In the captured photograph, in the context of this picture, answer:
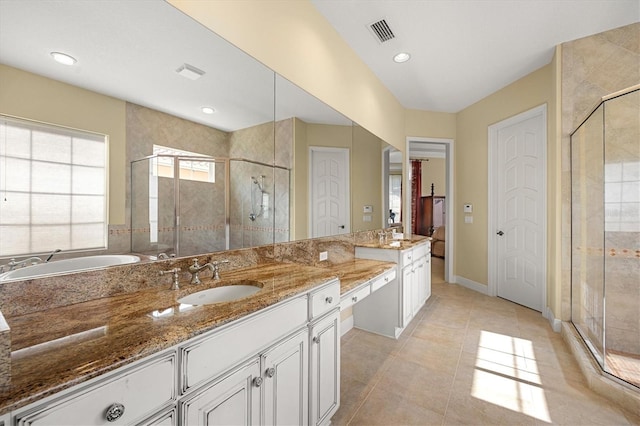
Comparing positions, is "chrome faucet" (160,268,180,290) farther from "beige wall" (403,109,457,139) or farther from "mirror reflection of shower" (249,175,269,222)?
"beige wall" (403,109,457,139)

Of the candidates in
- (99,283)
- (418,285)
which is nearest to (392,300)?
(418,285)

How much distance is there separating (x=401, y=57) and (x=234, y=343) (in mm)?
3121

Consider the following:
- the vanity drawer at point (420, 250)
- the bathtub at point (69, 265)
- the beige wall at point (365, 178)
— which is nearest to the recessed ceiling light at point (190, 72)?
the bathtub at point (69, 265)

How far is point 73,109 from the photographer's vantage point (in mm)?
981

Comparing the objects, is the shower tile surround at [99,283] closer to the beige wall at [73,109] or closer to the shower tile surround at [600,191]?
the beige wall at [73,109]

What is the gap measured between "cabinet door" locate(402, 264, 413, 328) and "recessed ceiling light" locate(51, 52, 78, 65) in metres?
2.59

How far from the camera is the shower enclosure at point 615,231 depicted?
2.19 metres

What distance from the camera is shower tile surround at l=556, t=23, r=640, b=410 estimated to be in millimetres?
2201

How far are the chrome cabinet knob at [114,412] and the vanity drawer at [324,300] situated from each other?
80cm

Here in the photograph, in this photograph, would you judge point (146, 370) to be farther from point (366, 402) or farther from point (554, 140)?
point (554, 140)

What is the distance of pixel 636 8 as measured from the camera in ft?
7.50

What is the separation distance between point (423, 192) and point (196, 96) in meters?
7.27

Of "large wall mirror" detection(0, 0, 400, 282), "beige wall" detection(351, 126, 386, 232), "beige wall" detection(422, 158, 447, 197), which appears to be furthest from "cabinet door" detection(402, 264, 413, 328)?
"beige wall" detection(422, 158, 447, 197)

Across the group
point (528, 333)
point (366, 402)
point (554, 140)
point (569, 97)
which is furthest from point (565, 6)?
point (366, 402)
